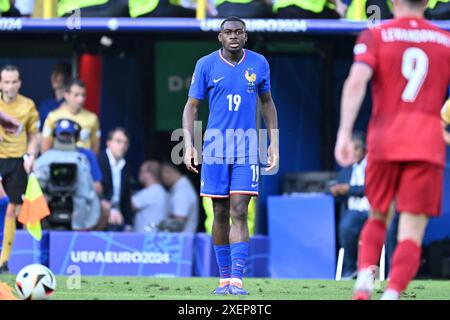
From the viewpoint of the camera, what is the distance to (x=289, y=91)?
52.6ft

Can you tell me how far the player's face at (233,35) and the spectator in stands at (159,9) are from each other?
17.0 ft

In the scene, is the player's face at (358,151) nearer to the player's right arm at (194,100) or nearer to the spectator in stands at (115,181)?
the spectator in stands at (115,181)

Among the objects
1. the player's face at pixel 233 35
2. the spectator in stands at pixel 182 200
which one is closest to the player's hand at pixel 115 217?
the spectator in stands at pixel 182 200

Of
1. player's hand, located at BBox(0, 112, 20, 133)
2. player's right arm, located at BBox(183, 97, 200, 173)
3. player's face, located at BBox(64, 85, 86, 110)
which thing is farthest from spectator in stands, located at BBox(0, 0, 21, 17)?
player's right arm, located at BBox(183, 97, 200, 173)

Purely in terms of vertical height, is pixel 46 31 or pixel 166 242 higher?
pixel 46 31

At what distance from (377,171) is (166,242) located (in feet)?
23.4

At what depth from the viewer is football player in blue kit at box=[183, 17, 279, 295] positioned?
31.4ft

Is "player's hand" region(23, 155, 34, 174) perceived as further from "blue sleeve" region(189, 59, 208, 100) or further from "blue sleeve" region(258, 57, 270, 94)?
"blue sleeve" region(258, 57, 270, 94)

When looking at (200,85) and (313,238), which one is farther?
(313,238)

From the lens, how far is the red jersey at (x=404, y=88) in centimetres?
741

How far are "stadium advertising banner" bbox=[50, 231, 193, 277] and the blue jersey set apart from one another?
4817mm

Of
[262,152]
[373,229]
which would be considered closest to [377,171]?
[373,229]

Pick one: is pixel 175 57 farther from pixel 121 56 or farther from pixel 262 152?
pixel 262 152
